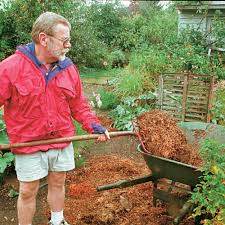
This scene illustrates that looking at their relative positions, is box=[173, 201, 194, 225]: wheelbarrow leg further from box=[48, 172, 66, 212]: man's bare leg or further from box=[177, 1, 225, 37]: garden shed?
box=[177, 1, 225, 37]: garden shed

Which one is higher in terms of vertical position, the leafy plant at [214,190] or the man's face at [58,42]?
the man's face at [58,42]

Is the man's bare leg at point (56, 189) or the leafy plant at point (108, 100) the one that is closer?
the man's bare leg at point (56, 189)

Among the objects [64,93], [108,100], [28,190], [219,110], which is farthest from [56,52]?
[108,100]

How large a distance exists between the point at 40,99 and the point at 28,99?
9cm

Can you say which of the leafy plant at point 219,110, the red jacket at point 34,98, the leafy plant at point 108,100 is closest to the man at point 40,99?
the red jacket at point 34,98

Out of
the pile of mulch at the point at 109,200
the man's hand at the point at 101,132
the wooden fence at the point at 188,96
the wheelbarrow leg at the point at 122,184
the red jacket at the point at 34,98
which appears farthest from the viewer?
the wooden fence at the point at 188,96

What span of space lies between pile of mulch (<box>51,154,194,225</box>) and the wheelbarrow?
22 cm

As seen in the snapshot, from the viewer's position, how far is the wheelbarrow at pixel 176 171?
303 centimetres

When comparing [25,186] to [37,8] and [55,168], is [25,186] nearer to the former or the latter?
[55,168]

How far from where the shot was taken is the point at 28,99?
107 inches

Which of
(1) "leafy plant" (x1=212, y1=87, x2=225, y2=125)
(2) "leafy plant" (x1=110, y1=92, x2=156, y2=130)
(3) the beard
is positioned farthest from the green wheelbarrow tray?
(2) "leafy plant" (x1=110, y1=92, x2=156, y2=130)

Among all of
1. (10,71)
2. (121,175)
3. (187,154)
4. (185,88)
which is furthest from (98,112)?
(10,71)

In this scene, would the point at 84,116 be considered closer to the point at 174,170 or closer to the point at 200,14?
the point at 174,170

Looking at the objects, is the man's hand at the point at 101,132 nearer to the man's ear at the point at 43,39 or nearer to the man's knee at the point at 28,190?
the man's knee at the point at 28,190
